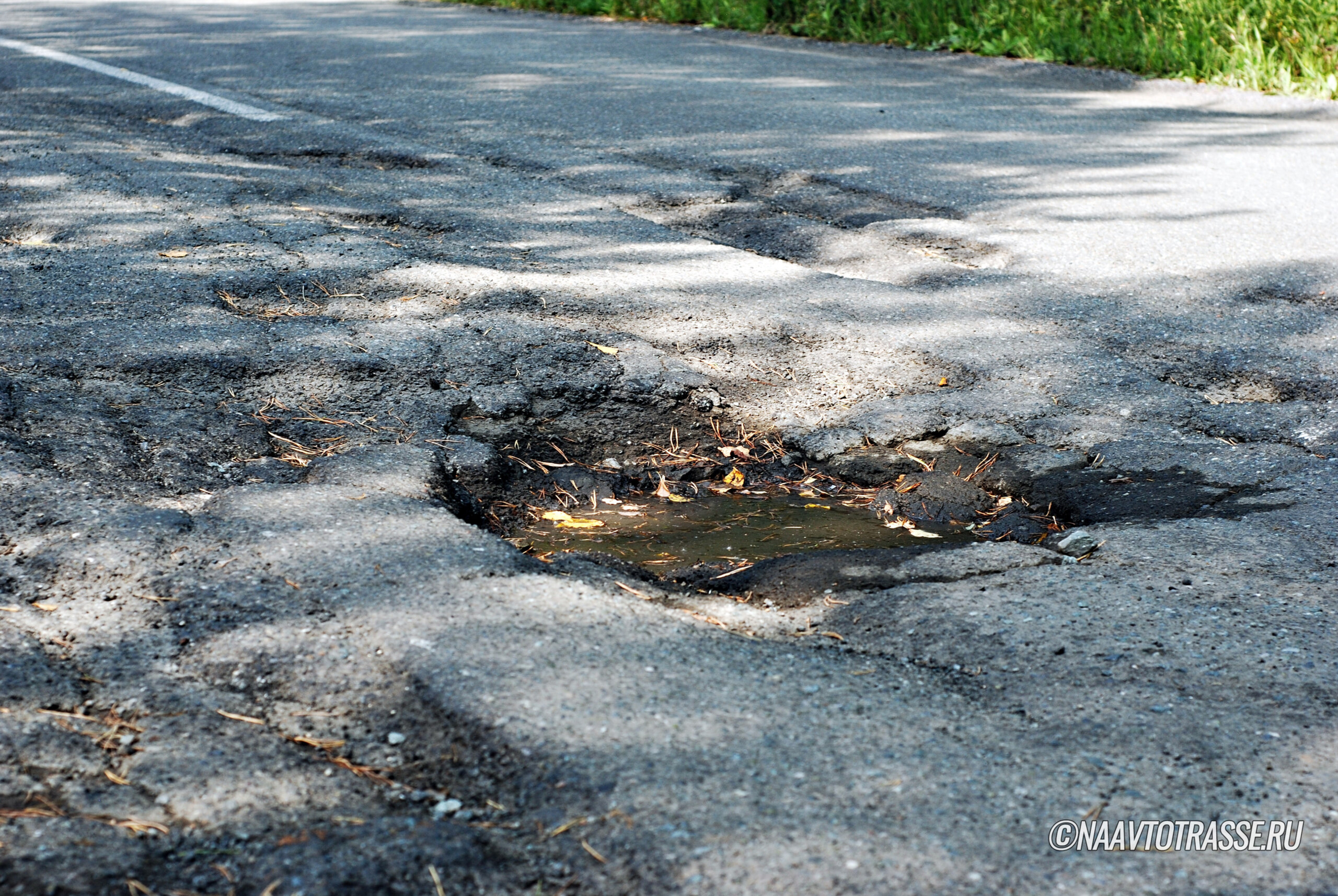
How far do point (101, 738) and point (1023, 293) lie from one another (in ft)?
9.66

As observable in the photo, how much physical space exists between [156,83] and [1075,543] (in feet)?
20.0

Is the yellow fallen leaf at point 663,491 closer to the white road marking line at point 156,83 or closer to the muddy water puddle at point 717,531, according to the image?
the muddy water puddle at point 717,531

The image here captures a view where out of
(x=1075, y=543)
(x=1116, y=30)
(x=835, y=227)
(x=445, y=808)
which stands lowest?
(x=445, y=808)

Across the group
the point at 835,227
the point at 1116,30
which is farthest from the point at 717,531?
the point at 1116,30

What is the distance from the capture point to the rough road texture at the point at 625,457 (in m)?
1.51

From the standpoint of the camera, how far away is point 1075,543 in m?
2.32

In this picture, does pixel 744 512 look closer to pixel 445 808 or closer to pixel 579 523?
pixel 579 523

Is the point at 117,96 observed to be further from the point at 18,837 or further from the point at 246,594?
the point at 18,837

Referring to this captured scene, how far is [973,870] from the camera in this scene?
1.43m

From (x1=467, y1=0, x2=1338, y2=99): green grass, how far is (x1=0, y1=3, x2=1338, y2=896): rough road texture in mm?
1374

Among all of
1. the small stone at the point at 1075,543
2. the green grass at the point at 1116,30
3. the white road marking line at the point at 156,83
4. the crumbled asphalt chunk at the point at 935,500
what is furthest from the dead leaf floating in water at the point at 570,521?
the green grass at the point at 1116,30

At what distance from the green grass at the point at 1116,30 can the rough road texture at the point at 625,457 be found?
4.51 ft

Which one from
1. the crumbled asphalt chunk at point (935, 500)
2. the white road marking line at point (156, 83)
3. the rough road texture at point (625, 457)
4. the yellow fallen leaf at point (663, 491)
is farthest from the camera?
the white road marking line at point (156, 83)

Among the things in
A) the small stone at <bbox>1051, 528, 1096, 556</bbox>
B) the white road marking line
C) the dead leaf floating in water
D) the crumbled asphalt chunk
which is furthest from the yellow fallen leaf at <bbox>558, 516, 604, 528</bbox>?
the white road marking line
